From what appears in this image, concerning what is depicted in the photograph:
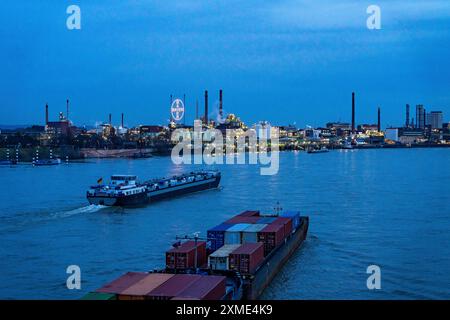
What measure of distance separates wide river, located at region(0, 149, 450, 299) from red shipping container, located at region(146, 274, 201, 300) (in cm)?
153

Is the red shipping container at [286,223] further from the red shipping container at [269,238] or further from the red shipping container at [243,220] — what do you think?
the red shipping container at [269,238]

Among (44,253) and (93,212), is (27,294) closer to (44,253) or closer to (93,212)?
(44,253)

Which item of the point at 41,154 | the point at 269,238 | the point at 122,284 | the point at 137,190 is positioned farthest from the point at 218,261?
the point at 41,154

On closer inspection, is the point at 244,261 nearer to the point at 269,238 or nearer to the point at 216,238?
the point at 216,238

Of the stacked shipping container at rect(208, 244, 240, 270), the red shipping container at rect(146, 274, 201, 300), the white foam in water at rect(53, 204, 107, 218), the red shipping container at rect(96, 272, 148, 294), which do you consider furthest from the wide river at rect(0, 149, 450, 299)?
the red shipping container at rect(146, 274, 201, 300)

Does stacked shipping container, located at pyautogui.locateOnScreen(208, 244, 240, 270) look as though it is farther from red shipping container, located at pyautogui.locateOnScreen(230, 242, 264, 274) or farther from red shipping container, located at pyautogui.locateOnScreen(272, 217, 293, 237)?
red shipping container, located at pyautogui.locateOnScreen(272, 217, 293, 237)

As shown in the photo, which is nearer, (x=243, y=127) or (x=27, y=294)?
(x=27, y=294)

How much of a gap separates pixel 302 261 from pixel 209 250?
155 cm

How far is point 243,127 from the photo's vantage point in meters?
78.6

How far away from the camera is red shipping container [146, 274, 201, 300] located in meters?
4.79

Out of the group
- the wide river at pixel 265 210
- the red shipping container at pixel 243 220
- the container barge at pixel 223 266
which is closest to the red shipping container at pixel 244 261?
the container barge at pixel 223 266

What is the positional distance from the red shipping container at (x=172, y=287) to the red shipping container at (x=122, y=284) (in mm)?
302

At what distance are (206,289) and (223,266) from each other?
1.34 metres
